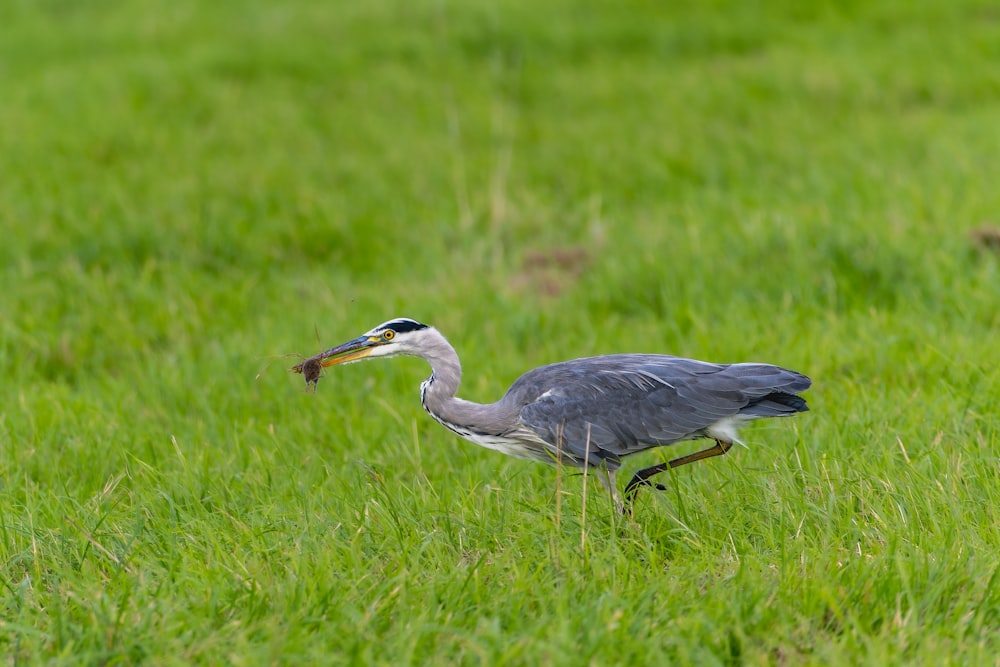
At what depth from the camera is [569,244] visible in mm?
9398

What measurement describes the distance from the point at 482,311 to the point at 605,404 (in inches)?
117

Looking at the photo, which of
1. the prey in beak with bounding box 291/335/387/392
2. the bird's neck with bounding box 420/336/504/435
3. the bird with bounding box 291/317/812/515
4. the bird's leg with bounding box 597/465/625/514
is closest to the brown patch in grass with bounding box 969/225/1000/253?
the bird with bounding box 291/317/812/515

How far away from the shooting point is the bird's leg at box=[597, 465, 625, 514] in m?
4.73

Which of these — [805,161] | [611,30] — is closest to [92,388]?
[805,161]

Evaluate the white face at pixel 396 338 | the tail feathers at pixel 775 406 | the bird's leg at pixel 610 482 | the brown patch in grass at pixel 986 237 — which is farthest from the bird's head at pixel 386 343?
the brown patch in grass at pixel 986 237

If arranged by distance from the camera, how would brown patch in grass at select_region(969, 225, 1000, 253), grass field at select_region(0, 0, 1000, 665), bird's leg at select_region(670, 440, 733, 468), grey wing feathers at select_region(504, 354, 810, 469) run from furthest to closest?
brown patch in grass at select_region(969, 225, 1000, 253) < bird's leg at select_region(670, 440, 733, 468) < grey wing feathers at select_region(504, 354, 810, 469) < grass field at select_region(0, 0, 1000, 665)

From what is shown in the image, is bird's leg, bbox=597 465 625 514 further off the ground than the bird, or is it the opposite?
the bird

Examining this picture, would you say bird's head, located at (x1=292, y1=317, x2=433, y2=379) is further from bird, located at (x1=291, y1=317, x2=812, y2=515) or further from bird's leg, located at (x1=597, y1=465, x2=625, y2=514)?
bird's leg, located at (x1=597, y1=465, x2=625, y2=514)

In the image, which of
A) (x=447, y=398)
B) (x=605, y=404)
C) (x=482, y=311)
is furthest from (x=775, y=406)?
(x=482, y=311)

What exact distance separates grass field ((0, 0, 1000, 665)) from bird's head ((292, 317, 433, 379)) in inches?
22.8

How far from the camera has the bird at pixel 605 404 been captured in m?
4.86

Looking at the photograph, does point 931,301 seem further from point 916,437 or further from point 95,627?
point 95,627

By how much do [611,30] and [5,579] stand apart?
12.2m

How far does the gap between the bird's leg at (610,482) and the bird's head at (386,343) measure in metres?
1.03
